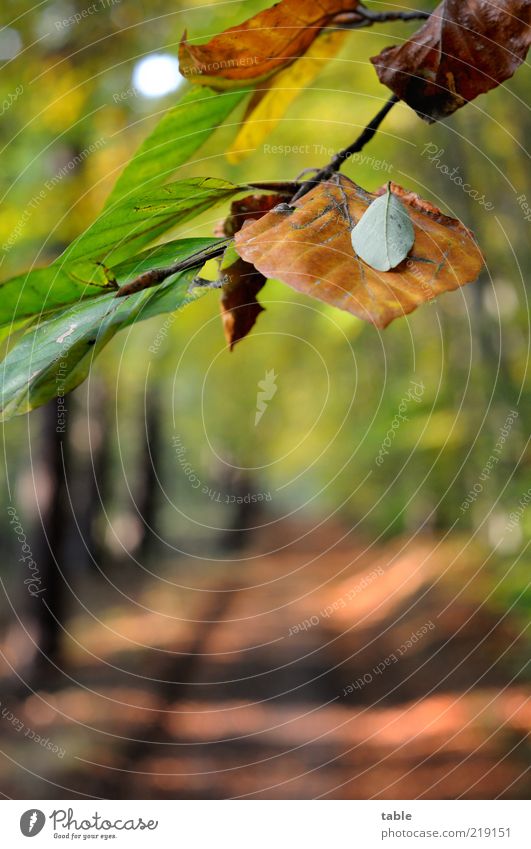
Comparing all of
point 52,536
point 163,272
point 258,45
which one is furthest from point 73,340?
point 52,536

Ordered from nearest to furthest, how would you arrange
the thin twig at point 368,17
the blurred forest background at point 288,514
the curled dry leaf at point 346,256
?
1. the curled dry leaf at point 346,256
2. the thin twig at point 368,17
3. the blurred forest background at point 288,514

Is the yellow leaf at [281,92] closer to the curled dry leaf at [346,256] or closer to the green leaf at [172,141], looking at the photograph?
the green leaf at [172,141]

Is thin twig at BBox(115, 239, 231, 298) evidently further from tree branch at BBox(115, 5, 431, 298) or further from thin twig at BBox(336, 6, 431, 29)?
thin twig at BBox(336, 6, 431, 29)

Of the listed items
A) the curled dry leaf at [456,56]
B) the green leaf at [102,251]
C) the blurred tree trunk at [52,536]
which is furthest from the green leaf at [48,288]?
the blurred tree trunk at [52,536]

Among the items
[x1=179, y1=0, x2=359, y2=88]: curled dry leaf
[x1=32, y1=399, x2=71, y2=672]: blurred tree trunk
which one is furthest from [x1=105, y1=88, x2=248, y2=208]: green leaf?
[x1=32, y1=399, x2=71, y2=672]: blurred tree trunk

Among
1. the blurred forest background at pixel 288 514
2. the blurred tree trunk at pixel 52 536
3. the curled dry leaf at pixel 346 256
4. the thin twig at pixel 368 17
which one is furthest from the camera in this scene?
the blurred tree trunk at pixel 52 536

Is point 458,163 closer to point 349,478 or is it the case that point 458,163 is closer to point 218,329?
point 218,329

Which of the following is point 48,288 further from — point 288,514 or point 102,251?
point 288,514
